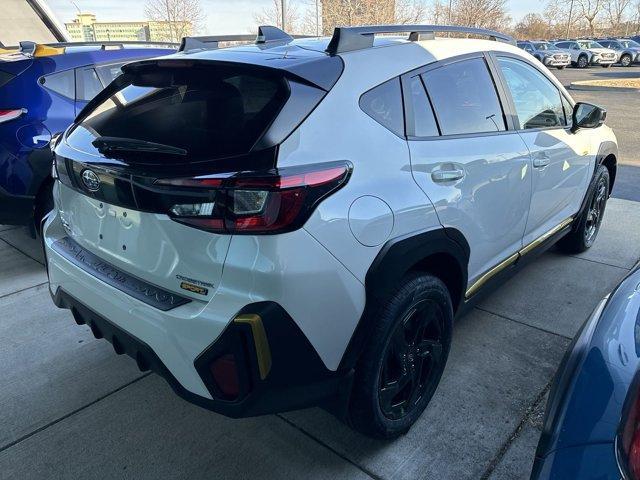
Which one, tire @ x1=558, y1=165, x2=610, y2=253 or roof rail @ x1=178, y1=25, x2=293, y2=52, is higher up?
roof rail @ x1=178, y1=25, x2=293, y2=52

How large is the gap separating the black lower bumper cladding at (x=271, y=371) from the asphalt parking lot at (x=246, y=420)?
0.51m

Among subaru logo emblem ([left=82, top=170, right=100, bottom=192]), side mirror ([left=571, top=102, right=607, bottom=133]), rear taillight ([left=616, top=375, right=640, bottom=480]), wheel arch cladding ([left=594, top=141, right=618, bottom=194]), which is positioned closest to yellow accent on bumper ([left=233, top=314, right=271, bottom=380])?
subaru logo emblem ([left=82, top=170, right=100, bottom=192])

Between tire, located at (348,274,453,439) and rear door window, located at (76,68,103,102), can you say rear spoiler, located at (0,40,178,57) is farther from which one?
tire, located at (348,274,453,439)

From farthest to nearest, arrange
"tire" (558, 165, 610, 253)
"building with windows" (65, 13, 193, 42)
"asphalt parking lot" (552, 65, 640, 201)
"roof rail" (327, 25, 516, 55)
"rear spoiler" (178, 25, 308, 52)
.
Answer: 1. "building with windows" (65, 13, 193, 42)
2. "asphalt parking lot" (552, 65, 640, 201)
3. "tire" (558, 165, 610, 253)
4. "rear spoiler" (178, 25, 308, 52)
5. "roof rail" (327, 25, 516, 55)

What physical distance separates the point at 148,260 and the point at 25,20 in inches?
310

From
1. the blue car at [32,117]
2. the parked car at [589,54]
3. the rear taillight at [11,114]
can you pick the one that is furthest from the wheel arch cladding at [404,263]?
the parked car at [589,54]

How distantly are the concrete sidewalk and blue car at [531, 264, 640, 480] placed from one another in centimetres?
88

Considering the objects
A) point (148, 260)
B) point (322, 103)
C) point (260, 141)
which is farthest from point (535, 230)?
point (148, 260)

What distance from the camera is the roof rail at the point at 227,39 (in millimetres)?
2738

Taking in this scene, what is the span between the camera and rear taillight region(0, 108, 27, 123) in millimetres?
4027

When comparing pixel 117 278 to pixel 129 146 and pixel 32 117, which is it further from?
pixel 32 117

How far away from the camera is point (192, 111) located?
83.2 inches

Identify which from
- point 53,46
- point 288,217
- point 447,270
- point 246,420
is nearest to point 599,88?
point 53,46

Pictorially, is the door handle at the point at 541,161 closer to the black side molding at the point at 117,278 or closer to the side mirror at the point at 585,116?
the side mirror at the point at 585,116
